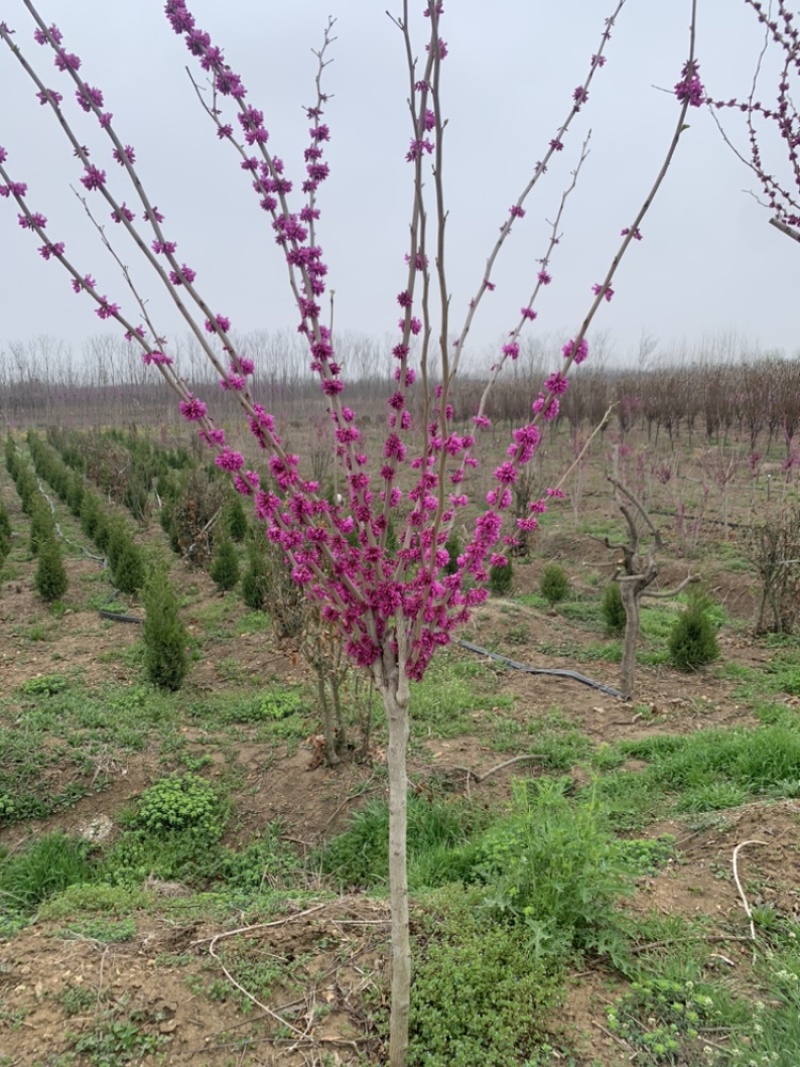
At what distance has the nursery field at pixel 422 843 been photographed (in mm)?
2080

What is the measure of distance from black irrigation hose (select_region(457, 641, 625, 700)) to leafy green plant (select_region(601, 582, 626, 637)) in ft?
3.76

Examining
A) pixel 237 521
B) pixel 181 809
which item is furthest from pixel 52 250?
pixel 237 521

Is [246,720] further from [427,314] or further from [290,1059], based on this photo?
[427,314]

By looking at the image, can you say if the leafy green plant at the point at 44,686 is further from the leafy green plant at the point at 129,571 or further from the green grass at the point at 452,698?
the green grass at the point at 452,698

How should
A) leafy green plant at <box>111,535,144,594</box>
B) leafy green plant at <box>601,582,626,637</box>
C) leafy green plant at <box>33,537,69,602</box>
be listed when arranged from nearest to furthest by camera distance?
leafy green plant at <box>601,582,626,637</box>, leafy green plant at <box>33,537,69,602</box>, leafy green plant at <box>111,535,144,594</box>

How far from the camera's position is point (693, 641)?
6.02m

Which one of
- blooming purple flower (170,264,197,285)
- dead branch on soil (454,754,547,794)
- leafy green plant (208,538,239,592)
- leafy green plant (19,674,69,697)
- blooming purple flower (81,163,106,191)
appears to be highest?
blooming purple flower (81,163,106,191)

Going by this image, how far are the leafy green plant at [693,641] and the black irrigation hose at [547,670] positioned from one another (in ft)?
2.67

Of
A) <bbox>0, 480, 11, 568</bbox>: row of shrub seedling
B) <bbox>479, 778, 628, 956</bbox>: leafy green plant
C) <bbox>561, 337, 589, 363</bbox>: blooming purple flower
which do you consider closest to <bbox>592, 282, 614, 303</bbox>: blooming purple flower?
<bbox>561, 337, 589, 363</bbox>: blooming purple flower

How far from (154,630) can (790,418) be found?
505 inches

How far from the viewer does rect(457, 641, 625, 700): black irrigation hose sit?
561 cm

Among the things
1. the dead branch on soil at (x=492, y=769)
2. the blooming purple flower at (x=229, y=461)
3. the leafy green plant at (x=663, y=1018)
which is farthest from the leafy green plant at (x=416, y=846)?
the blooming purple flower at (x=229, y=461)

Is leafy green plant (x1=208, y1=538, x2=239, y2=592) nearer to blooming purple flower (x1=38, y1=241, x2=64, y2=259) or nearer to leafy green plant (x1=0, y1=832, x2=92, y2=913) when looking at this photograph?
leafy green plant (x1=0, y1=832, x2=92, y2=913)

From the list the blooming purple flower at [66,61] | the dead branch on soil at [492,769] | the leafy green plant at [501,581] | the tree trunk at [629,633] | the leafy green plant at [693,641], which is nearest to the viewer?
the blooming purple flower at [66,61]
